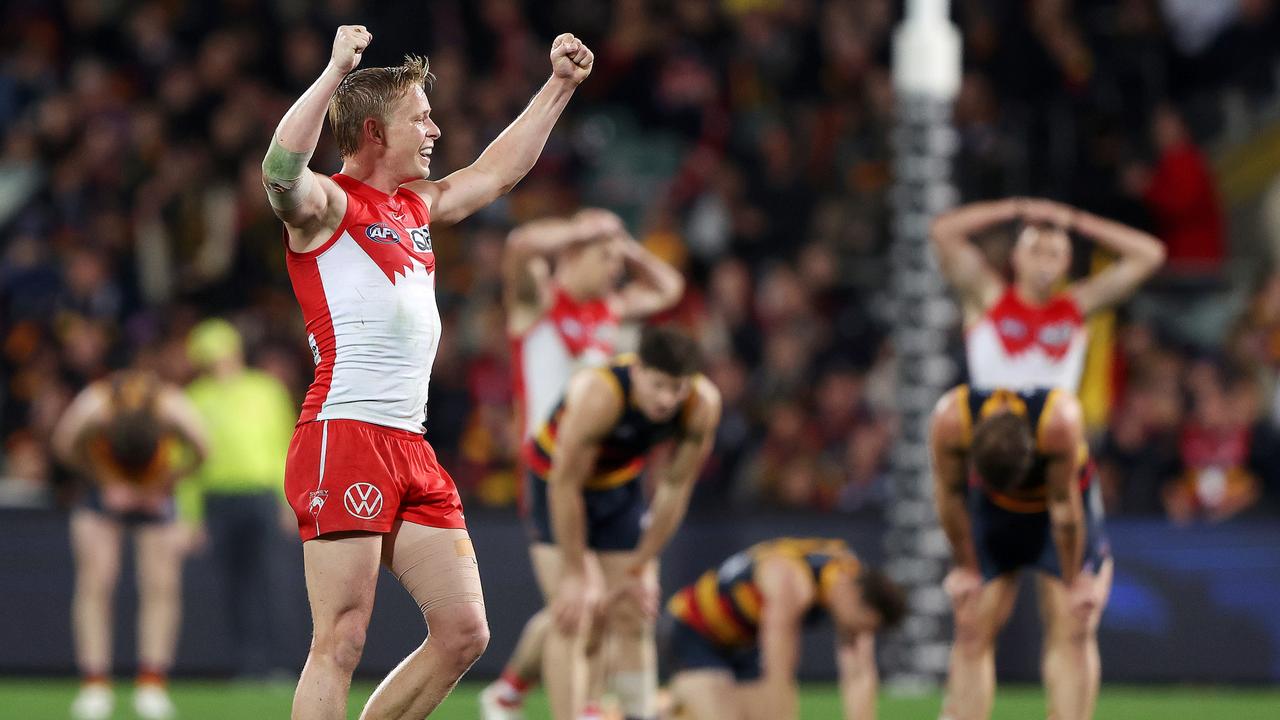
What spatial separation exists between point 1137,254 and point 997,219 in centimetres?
78

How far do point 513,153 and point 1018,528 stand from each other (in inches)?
141

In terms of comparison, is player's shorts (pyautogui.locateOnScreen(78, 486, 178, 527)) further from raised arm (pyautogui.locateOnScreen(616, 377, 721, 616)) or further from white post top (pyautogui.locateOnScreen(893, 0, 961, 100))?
white post top (pyautogui.locateOnScreen(893, 0, 961, 100))

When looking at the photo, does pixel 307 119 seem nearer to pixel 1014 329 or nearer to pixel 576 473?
pixel 576 473

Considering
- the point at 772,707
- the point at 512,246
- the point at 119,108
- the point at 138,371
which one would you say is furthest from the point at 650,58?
the point at 772,707

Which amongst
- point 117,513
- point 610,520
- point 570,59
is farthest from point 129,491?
point 570,59

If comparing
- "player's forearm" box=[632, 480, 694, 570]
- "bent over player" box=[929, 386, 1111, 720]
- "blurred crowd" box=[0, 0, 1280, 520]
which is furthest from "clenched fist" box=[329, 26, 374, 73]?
"blurred crowd" box=[0, 0, 1280, 520]

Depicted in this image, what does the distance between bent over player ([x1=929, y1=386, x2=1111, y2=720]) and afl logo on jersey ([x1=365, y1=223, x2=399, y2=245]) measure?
3245 mm

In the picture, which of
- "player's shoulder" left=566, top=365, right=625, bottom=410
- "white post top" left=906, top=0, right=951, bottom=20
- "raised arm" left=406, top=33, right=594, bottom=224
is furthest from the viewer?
"white post top" left=906, top=0, right=951, bottom=20

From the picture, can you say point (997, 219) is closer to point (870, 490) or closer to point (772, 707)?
point (772, 707)

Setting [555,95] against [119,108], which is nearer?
[555,95]

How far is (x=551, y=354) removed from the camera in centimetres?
1067

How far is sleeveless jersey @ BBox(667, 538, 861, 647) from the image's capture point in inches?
367

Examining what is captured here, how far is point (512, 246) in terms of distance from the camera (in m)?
10.4

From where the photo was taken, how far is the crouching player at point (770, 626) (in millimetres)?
9008
